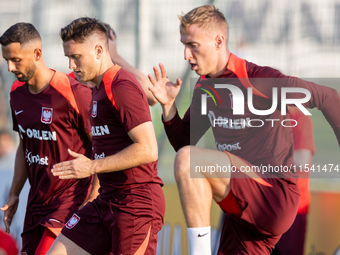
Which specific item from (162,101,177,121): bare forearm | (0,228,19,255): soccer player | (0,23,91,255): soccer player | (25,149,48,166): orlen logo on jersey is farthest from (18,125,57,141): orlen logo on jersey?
(0,228,19,255): soccer player

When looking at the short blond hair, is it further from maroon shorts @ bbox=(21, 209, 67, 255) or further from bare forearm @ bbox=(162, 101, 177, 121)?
maroon shorts @ bbox=(21, 209, 67, 255)

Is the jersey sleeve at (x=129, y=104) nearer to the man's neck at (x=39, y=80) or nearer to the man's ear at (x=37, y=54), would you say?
the man's neck at (x=39, y=80)

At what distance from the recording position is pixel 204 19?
3.30 meters

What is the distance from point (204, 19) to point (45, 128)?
1.58m

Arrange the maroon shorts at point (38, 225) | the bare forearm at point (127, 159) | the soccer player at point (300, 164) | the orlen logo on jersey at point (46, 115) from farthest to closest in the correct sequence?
the soccer player at point (300, 164) < the orlen logo on jersey at point (46, 115) < the maroon shorts at point (38, 225) < the bare forearm at point (127, 159)

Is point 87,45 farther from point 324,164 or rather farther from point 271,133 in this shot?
point 324,164

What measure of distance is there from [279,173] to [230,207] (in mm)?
464

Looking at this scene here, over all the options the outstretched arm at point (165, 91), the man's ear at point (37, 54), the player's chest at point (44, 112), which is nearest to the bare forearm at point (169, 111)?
the outstretched arm at point (165, 91)

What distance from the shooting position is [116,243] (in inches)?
118

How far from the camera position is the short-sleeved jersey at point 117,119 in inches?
117

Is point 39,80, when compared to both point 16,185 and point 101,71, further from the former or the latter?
point 16,185

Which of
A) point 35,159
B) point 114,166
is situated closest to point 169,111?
point 114,166

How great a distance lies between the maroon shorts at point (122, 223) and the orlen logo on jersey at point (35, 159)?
66cm

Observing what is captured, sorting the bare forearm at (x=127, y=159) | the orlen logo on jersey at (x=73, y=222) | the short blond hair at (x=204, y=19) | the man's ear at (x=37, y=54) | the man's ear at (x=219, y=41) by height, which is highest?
the short blond hair at (x=204, y=19)
